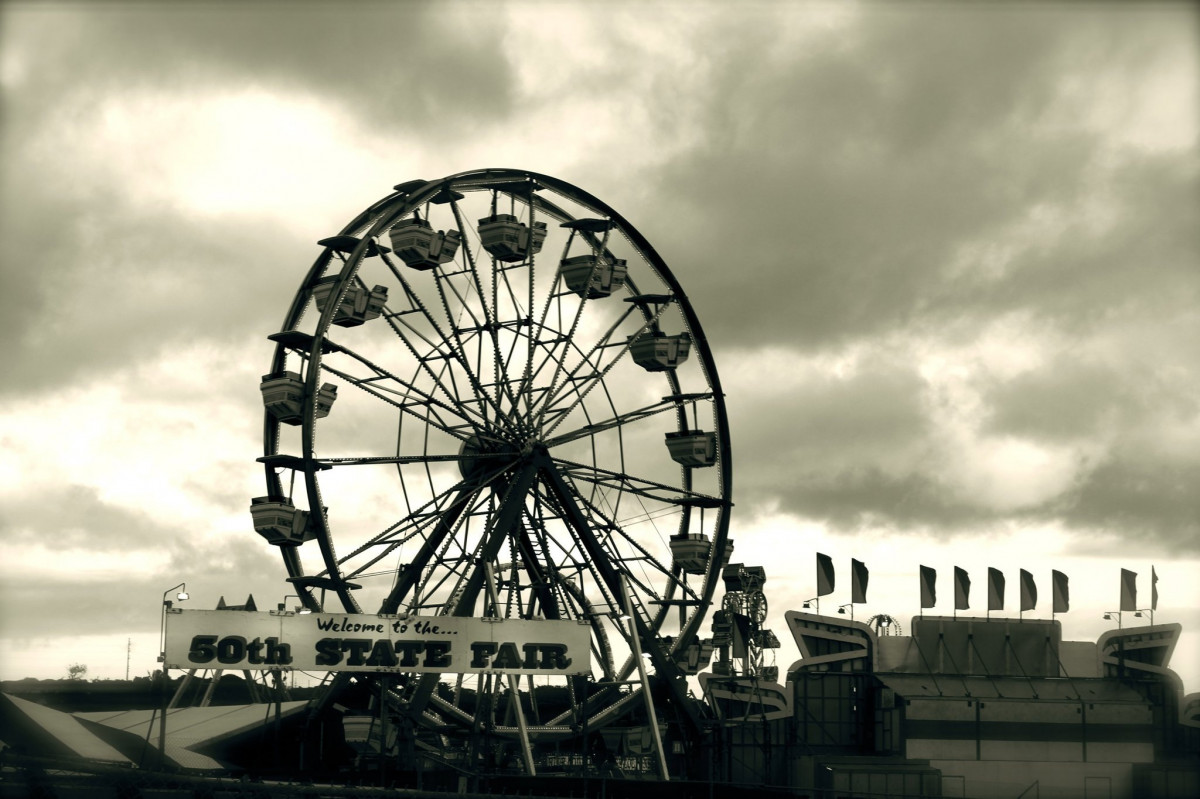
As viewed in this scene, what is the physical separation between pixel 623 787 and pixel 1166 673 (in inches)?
1501

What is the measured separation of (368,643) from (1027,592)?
41627mm

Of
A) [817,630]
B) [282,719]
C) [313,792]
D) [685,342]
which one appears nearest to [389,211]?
[685,342]

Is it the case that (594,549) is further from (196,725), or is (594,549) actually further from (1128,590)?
(1128,590)

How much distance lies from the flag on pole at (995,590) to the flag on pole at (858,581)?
6.92 m

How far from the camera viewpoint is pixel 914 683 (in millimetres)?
68312

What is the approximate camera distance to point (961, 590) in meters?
73.2

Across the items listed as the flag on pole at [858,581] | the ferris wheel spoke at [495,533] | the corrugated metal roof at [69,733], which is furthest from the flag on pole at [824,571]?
the corrugated metal roof at [69,733]

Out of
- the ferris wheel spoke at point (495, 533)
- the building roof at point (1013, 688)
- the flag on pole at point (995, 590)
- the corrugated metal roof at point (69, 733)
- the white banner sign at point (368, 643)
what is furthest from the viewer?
the flag on pole at point (995, 590)

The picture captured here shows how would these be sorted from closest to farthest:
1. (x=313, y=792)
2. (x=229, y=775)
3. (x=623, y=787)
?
(x=313, y=792) → (x=623, y=787) → (x=229, y=775)

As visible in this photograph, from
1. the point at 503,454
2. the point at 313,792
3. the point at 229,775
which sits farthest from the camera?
the point at 503,454

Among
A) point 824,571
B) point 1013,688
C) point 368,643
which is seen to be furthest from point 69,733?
point 1013,688

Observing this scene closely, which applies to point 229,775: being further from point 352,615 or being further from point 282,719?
point 352,615

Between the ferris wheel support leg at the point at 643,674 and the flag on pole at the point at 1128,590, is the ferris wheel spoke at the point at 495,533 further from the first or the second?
the flag on pole at the point at 1128,590

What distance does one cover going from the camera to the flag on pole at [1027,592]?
243ft
